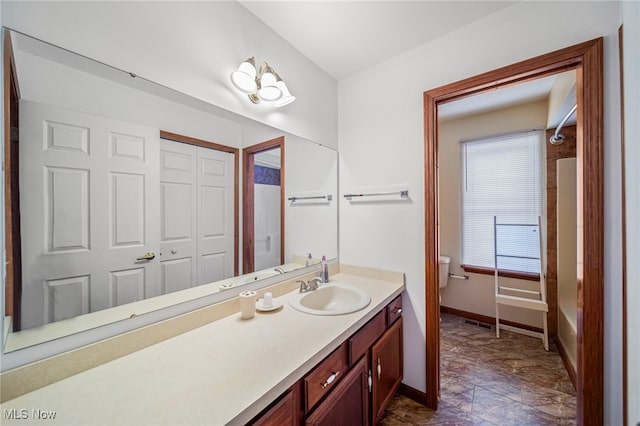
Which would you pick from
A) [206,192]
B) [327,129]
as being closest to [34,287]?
[206,192]

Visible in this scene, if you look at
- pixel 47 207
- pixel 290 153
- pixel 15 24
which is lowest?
pixel 47 207

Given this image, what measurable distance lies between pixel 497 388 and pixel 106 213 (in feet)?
8.64

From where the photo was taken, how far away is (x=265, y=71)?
1.42 m

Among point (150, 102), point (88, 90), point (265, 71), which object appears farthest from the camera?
point (265, 71)

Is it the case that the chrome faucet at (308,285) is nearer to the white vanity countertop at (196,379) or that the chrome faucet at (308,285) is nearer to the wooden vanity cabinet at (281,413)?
the white vanity countertop at (196,379)

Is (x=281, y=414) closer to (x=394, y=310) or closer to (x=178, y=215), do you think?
(x=178, y=215)

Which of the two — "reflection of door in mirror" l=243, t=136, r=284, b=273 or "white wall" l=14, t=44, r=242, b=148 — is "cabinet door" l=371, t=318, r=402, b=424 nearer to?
"reflection of door in mirror" l=243, t=136, r=284, b=273

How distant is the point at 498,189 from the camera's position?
2783mm

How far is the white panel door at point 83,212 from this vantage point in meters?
0.76

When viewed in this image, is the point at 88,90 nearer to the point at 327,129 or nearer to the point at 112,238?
the point at 112,238

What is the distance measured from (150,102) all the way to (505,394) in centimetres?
279

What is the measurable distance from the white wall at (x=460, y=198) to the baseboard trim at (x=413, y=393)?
171 cm

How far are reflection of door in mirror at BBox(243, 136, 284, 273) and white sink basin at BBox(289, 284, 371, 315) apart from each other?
299 mm

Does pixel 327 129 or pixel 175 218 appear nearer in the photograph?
pixel 175 218
